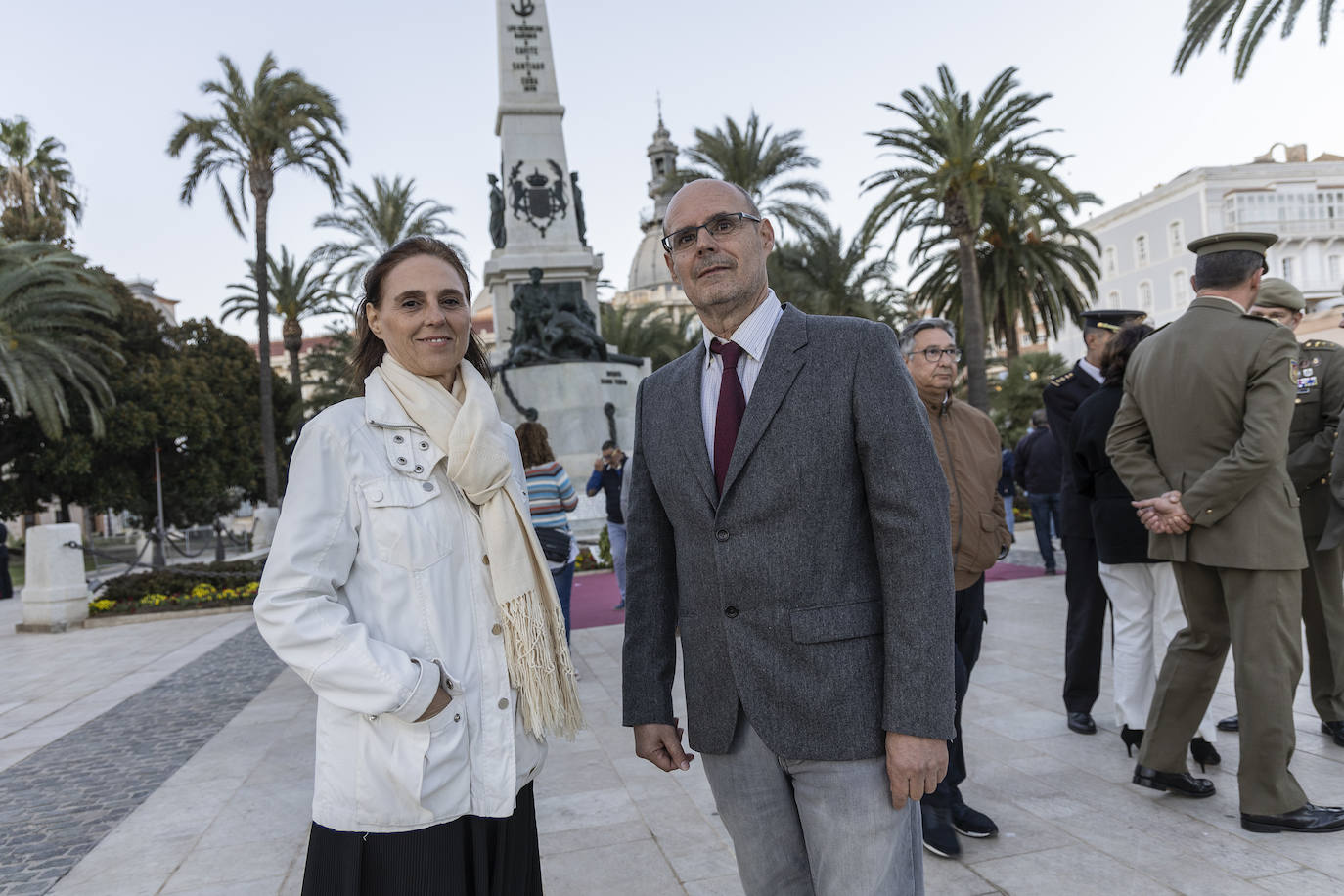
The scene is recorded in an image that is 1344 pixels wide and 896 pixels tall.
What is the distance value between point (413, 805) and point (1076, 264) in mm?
26255

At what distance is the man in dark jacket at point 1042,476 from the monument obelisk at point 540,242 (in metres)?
8.83

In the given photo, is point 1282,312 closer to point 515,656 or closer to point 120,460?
point 515,656

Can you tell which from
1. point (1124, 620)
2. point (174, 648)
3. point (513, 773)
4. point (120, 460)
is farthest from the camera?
point (120, 460)

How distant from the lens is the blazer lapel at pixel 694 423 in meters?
2.03

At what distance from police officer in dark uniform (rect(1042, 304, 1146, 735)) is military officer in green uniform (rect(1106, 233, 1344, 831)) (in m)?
1.00

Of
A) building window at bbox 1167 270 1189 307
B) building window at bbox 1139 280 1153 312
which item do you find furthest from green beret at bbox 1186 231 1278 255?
building window at bbox 1139 280 1153 312

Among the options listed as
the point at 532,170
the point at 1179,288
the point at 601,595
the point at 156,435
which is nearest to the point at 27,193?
the point at 156,435

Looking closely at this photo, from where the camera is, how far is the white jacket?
6.16 feet

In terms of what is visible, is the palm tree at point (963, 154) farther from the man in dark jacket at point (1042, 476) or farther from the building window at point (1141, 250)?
the building window at point (1141, 250)

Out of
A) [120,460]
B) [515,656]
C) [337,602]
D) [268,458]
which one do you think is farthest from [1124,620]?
[120,460]

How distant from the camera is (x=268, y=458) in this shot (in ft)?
85.7

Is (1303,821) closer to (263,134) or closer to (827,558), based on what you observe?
(827,558)

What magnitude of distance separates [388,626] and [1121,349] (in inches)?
153

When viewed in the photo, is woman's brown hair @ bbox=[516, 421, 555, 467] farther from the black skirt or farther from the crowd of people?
the black skirt
